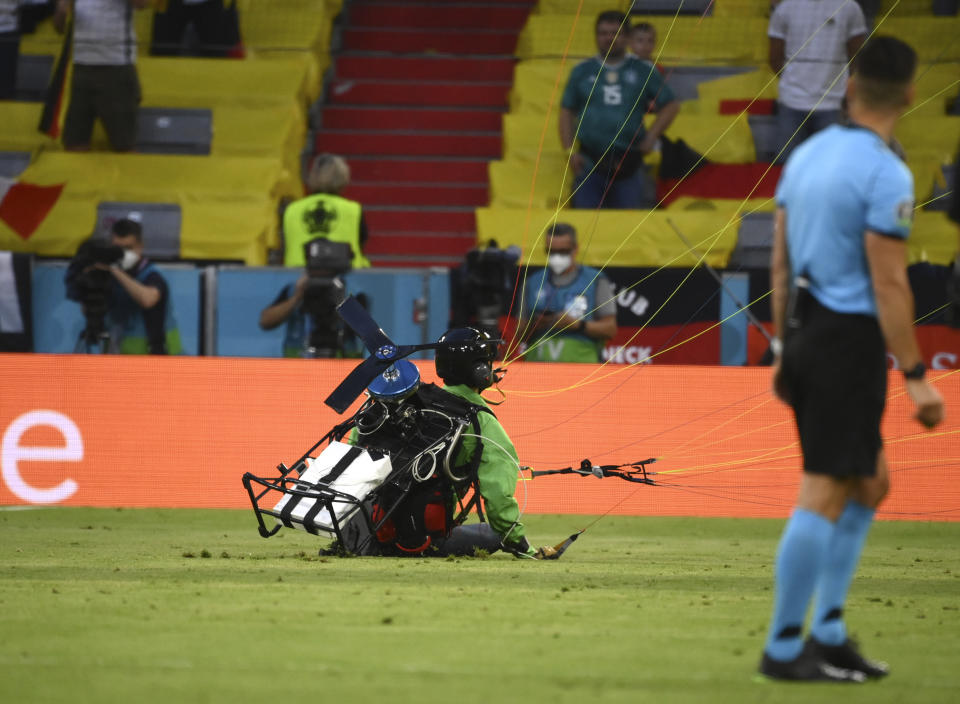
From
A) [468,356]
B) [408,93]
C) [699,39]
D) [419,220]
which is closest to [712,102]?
[699,39]

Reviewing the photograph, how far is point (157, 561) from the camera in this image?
26.4 ft

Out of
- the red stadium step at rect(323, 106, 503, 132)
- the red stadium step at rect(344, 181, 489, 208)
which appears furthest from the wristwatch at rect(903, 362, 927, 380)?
the red stadium step at rect(323, 106, 503, 132)

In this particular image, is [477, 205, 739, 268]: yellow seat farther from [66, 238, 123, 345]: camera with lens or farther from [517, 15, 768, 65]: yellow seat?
[66, 238, 123, 345]: camera with lens

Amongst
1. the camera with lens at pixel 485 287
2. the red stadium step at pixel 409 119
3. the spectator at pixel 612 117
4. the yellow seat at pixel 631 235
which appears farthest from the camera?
the red stadium step at pixel 409 119

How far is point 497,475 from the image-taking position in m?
8.00

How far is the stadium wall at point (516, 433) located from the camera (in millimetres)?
11703

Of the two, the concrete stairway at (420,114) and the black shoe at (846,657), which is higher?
the concrete stairway at (420,114)

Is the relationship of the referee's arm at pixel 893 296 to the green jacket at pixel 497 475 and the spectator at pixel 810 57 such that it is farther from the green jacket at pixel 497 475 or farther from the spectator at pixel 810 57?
the spectator at pixel 810 57

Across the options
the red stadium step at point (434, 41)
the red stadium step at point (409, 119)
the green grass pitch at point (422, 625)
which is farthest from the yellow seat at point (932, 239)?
the red stadium step at point (434, 41)

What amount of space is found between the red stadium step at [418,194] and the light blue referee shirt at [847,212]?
40.9 ft

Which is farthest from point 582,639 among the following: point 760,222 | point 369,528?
point 760,222

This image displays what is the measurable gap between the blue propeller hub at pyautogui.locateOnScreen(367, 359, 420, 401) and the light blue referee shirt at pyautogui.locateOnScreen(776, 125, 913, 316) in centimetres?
369

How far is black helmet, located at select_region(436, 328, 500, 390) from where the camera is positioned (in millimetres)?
8531

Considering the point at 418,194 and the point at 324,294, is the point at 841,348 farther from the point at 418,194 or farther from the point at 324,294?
the point at 418,194
